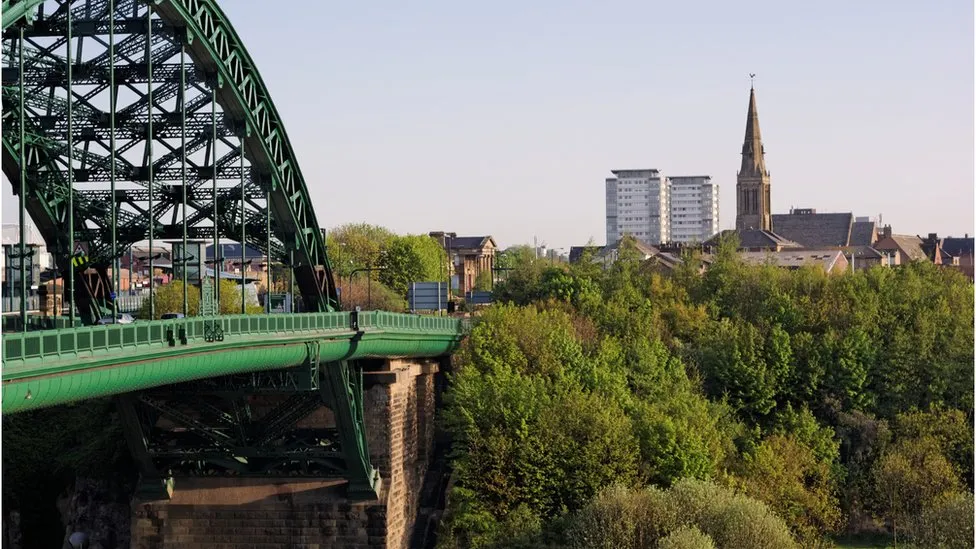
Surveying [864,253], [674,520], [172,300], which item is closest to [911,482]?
[674,520]

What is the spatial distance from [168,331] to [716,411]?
3409 centimetres

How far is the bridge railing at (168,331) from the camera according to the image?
132 ft

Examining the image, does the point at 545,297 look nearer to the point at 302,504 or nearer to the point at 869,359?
the point at 869,359

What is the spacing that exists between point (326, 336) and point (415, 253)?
→ 279ft

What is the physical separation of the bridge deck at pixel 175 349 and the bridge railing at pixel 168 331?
3 cm

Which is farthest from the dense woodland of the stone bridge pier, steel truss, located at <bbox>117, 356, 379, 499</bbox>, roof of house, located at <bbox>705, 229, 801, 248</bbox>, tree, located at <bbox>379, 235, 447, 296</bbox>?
roof of house, located at <bbox>705, 229, 801, 248</bbox>

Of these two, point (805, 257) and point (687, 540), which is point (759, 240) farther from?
point (687, 540)

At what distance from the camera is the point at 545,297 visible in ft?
308

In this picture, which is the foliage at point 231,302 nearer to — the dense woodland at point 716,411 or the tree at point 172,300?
the tree at point 172,300

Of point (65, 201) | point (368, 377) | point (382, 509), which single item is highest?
point (65, 201)

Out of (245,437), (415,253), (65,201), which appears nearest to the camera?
(65,201)

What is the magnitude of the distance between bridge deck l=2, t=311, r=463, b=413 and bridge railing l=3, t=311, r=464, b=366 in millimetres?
26

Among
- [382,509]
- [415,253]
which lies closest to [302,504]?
[382,509]

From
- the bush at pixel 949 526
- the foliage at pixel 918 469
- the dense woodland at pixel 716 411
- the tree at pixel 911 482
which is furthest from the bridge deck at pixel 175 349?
the bush at pixel 949 526
